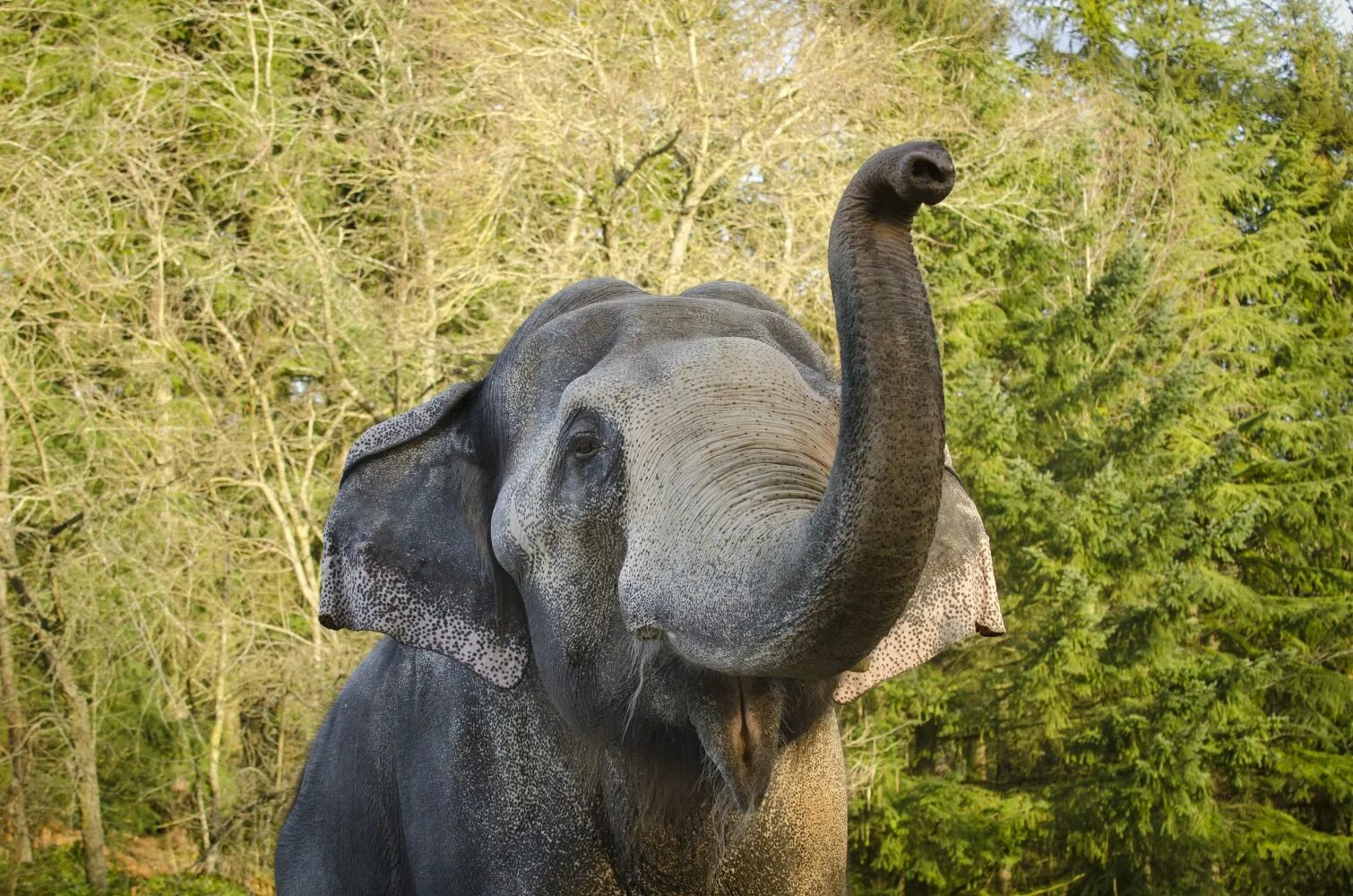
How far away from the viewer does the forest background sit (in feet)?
38.2

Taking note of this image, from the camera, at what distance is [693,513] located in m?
2.38

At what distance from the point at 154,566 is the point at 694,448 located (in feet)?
33.3

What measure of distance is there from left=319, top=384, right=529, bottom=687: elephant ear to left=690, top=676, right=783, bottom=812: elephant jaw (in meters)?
0.65

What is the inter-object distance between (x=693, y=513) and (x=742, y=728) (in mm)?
381

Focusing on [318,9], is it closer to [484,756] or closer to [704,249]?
[704,249]

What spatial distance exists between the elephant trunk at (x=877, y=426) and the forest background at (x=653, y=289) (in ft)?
29.2

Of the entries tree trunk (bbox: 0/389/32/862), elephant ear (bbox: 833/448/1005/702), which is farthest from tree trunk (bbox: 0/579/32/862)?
elephant ear (bbox: 833/448/1005/702)

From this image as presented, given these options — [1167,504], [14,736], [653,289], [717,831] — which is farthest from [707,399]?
[1167,504]

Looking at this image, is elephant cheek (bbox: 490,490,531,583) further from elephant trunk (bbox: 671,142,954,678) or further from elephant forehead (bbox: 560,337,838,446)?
elephant trunk (bbox: 671,142,954,678)

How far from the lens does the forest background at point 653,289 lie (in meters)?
11.7

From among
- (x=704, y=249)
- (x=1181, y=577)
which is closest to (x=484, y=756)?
(x=704, y=249)

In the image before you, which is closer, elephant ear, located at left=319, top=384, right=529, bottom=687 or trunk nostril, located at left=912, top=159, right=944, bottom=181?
trunk nostril, located at left=912, top=159, right=944, bottom=181

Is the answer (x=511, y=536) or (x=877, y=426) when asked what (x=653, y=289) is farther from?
(x=877, y=426)

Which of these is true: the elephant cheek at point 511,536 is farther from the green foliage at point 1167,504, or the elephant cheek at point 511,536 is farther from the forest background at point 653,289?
the green foliage at point 1167,504
